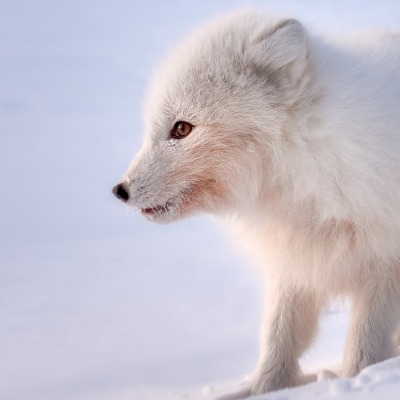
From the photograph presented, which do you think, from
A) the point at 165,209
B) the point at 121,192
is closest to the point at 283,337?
the point at 165,209

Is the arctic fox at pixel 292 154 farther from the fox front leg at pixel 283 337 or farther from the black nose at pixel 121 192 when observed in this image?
the fox front leg at pixel 283 337

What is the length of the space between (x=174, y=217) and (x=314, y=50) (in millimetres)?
1015

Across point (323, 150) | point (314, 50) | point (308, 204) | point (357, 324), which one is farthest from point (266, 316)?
point (314, 50)

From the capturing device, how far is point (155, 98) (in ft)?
11.6

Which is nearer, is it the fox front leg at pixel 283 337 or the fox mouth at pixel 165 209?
the fox mouth at pixel 165 209

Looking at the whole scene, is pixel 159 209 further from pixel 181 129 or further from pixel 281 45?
pixel 281 45

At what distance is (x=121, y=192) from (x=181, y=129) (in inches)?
15.7

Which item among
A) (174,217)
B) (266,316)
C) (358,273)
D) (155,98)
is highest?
(155,98)

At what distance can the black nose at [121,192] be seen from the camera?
11.1 ft

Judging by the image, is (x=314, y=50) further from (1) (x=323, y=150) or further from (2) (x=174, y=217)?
(2) (x=174, y=217)

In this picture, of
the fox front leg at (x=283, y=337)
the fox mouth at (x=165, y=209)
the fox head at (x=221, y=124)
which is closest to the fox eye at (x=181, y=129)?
the fox head at (x=221, y=124)

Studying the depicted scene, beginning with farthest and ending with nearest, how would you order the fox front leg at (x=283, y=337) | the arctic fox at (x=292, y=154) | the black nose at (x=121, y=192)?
the fox front leg at (x=283, y=337)
the black nose at (x=121, y=192)
the arctic fox at (x=292, y=154)

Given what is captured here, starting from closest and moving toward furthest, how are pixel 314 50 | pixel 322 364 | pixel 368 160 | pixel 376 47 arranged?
1. pixel 368 160
2. pixel 314 50
3. pixel 376 47
4. pixel 322 364

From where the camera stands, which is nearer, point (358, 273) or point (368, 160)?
point (368, 160)
